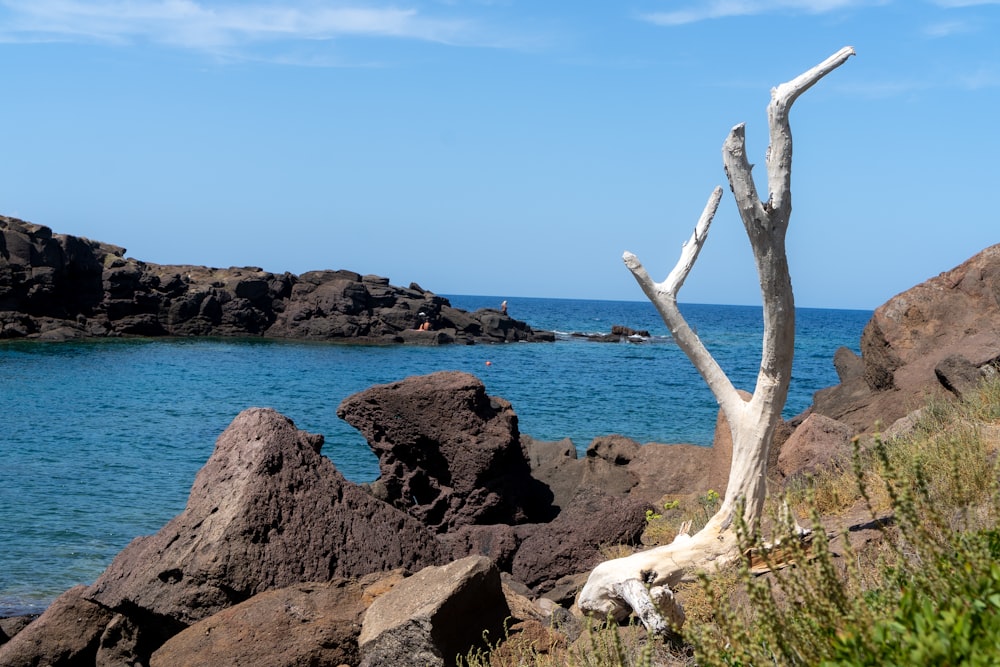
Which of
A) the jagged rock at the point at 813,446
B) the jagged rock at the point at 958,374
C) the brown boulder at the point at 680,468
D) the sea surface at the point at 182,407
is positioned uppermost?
the jagged rock at the point at 958,374

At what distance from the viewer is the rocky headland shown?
6.71 meters

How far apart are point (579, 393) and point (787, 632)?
33470 millimetres

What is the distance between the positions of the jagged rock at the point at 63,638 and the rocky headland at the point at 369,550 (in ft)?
0.04

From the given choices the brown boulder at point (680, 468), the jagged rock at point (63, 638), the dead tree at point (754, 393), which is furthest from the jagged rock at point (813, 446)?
the jagged rock at point (63, 638)

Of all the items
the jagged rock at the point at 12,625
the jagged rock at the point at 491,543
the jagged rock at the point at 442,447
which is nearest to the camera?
the jagged rock at the point at 12,625

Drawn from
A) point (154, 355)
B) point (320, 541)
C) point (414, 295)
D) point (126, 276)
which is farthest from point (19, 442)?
point (414, 295)

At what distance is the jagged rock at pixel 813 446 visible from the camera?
10477 millimetres

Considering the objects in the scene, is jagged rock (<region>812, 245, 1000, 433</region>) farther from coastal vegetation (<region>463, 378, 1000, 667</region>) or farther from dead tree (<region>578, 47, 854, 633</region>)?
coastal vegetation (<region>463, 378, 1000, 667</region>)

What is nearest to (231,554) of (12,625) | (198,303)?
(12,625)

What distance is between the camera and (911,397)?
47.1 ft

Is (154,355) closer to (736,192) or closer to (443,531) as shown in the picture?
(443,531)

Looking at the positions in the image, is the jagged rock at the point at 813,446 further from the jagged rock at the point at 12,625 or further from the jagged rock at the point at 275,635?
the jagged rock at the point at 12,625

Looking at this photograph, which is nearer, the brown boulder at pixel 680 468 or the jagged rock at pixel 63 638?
the jagged rock at pixel 63 638

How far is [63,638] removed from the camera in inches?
309
